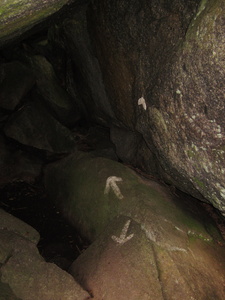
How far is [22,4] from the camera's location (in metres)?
2.20

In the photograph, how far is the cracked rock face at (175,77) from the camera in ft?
9.04

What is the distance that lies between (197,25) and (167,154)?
5.18 feet

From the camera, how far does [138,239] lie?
12.1 feet

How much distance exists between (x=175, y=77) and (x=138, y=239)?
6.63 feet

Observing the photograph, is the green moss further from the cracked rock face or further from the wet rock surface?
the wet rock surface

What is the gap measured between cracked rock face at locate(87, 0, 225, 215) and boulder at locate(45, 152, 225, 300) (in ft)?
1.80

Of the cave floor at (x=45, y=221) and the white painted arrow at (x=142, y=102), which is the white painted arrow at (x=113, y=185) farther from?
the white painted arrow at (x=142, y=102)

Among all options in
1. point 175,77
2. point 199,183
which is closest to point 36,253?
point 199,183

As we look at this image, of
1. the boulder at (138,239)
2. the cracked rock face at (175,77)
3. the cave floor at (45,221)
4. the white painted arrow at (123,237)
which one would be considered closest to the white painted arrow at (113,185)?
the boulder at (138,239)

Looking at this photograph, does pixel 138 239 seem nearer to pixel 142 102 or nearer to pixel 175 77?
pixel 142 102

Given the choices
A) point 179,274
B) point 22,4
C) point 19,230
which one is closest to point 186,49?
point 22,4

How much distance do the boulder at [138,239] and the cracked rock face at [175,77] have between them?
550mm

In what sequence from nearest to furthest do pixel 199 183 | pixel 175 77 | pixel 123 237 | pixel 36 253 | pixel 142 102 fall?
pixel 175 77 → pixel 199 183 → pixel 36 253 → pixel 123 237 → pixel 142 102

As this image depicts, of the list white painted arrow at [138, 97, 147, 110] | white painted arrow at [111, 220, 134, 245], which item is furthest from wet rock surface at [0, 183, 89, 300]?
white painted arrow at [138, 97, 147, 110]
